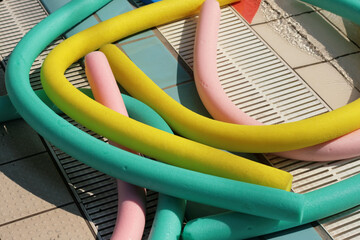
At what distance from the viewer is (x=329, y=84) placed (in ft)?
12.0

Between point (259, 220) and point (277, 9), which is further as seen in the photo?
Answer: point (277, 9)

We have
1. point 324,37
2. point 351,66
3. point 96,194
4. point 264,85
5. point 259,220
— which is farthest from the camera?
point 324,37

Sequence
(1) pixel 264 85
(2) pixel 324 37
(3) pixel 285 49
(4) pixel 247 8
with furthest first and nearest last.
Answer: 1. (4) pixel 247 8
2. (2) pixel 324 37
3. (3) pixel 285 49
4. (1) pixel 264 85

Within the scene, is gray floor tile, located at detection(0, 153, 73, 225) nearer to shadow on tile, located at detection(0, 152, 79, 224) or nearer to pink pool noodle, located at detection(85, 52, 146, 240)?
shadow on tile, located at detection(0, 152, 79, 224)

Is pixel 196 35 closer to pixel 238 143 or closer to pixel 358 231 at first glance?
pixel 238 143

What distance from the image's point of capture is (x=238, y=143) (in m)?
3.02

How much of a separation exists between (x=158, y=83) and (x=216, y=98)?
0.52 meters

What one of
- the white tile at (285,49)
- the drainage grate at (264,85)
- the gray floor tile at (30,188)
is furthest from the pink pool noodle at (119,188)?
the white tile at (285,49)

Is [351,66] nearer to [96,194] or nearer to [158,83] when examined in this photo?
[158,83]

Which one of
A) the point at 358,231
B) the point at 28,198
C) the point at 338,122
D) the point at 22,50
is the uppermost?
the point at 338,122

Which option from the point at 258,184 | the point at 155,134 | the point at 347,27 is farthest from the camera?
the point at 347,27

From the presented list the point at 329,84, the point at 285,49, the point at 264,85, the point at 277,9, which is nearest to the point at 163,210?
the point at 264,85

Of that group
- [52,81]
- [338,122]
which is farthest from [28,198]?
[338,122]

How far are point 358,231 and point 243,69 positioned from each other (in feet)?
4.37
